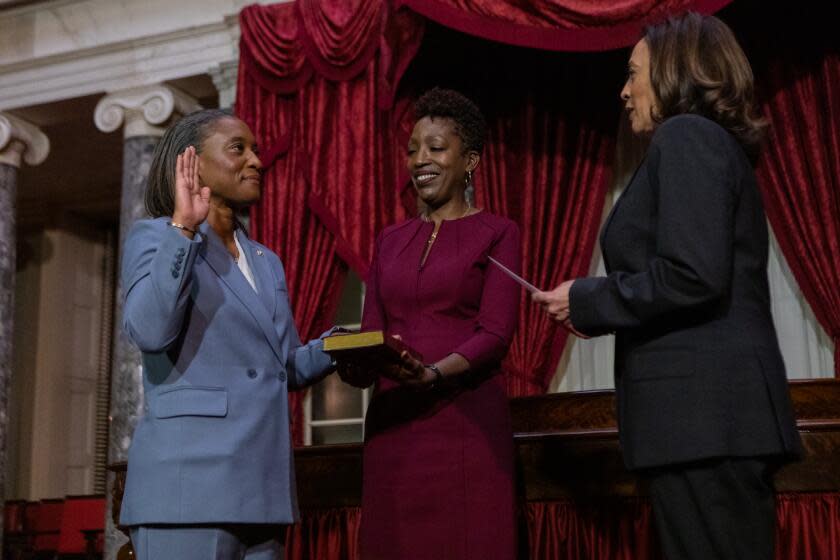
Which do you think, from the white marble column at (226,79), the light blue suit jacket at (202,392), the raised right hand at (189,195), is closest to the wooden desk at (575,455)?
the light blue suit jacket at (202,392)

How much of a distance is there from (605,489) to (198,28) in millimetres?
4647

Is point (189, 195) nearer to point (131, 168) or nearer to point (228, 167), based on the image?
point (228, 167)

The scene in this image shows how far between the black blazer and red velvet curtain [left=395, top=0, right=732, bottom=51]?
323 centimetres

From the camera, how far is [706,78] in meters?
1.99

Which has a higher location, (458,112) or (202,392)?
(458,112)

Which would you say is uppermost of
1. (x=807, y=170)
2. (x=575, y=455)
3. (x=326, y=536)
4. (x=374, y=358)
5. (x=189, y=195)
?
(x=807, y=170)

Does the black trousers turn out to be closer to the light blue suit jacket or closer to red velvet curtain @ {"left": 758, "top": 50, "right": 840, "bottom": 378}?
the light blue suit jacket

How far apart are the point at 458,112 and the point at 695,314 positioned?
119cm

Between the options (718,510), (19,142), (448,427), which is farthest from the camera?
(19,142)

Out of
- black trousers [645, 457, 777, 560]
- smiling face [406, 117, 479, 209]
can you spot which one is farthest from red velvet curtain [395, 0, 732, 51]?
black trousers [645, 457, 777, 560]

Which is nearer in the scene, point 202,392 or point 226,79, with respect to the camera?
point 202,392

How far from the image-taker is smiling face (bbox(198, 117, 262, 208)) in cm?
244

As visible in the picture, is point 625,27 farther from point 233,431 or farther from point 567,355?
point 233,431

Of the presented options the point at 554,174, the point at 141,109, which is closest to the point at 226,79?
the point at 141,109
